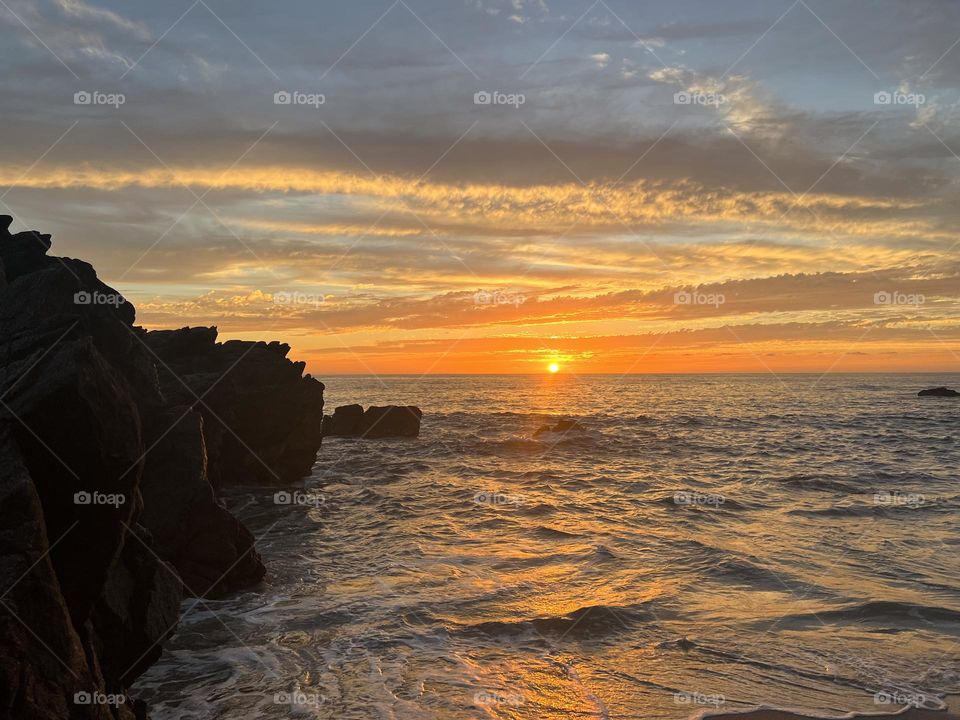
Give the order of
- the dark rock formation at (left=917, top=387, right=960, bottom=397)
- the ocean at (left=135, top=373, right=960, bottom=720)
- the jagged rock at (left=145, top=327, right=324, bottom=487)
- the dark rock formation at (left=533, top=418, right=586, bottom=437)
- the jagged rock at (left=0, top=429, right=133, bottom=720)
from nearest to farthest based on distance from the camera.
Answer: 1. the jagged rock at (left=0, top=429, right=133, bottom=720)
2. the ocean at (left=135, top=373, right=960, bottom=720)
3. the jagged rock at (left=145, top=327, right=324, bottom=487)
4. the dark rock formation at (left=533, top=418, right=586, bottom=437)
5. the dark rock formation at (left=917, top=387, right=960, bottom=397)

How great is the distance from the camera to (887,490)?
105ft

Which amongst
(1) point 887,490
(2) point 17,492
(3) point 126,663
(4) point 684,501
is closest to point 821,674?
(3) point 126,663

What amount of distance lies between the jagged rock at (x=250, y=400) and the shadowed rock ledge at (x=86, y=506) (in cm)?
1341

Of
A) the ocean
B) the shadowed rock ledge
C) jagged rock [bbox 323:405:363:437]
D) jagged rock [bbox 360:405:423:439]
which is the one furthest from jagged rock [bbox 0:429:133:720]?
jagged rock [bbox 323:405:363:437]

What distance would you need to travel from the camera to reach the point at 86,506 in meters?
9.01

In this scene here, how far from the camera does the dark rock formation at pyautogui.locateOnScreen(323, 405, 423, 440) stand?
60759 millimetres

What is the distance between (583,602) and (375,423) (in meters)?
47.6

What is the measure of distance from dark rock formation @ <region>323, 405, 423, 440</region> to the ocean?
77.0 ft

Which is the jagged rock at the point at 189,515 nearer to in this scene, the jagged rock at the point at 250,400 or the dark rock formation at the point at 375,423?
the jagged rock at the point at 250,400

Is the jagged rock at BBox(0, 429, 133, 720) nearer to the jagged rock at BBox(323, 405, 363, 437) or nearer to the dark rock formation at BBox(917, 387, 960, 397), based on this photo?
the jagged rock at BBox(323, 405, 363, 437)

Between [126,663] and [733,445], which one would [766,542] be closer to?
[126,663]

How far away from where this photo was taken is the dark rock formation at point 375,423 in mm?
60759

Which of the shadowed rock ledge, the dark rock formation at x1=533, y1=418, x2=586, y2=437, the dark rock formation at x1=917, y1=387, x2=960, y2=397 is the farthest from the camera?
the dark rock formation at x1=917, y1=387, x2=960, y2=397

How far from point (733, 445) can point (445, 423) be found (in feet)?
105
